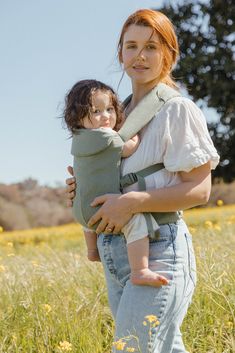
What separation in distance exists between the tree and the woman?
11.9 metres

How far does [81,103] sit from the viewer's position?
109 inches

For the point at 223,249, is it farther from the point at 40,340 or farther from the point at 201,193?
the point at 201,193

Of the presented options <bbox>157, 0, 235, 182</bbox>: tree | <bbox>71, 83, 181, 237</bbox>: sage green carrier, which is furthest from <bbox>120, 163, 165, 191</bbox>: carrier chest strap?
<bbox>157, 0, 235, 182</bbox>: tree

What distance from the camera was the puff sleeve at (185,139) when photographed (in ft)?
8.21

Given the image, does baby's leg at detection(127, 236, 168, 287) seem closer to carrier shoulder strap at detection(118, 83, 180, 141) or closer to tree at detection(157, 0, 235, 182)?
carrier shoulder strap at detection(118, 83, 180, 141)

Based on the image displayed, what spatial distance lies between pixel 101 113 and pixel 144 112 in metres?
0.22

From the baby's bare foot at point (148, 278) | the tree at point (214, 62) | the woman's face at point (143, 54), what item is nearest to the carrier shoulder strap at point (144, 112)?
the woman's face at point (143, 54)

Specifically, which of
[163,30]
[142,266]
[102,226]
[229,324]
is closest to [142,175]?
[102,226]

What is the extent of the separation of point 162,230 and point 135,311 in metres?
0.31

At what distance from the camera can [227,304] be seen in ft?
12.9

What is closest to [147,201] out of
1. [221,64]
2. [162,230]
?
[162,230]

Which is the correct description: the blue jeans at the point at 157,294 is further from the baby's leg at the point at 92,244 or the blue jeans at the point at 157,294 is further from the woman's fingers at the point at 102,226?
the baby's leg at the point at 92,244

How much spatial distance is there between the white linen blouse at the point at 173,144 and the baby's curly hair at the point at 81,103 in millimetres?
268

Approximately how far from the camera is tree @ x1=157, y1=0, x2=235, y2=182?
1441 centimetres
